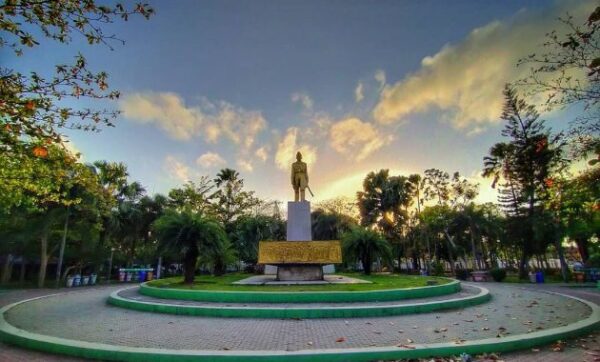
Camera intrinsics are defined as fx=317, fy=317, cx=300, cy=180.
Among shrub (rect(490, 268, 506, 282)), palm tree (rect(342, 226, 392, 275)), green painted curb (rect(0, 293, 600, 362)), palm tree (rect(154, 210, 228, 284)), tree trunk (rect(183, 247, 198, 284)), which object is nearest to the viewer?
green painted curb (rect(0, 293, 600, 362))

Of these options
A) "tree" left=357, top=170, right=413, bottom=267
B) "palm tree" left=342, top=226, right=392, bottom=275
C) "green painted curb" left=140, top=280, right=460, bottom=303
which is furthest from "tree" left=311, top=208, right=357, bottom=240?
"green painted curb" left=140, top=280, right=460, bottom=303

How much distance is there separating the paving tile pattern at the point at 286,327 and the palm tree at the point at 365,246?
10417 mm

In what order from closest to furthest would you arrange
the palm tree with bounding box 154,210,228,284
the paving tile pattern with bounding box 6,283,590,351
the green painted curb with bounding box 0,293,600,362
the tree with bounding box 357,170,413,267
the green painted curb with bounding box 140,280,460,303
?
1. the green painted curb with bounding box 0,293,600,362
2. the paving tile pattern with bounding box 6,283,590,351
3. the green painted curb with bounding box 140,280,460,303
4. the palm tree with bounding box 154,210,228,284
5. the tree with bounding box 357,170,413,267

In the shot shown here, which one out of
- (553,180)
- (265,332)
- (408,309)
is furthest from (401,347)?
(553,180)

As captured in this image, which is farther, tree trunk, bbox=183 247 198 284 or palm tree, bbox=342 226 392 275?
palm tree, bbox=342 226 392 275

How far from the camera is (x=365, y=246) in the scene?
2014cm

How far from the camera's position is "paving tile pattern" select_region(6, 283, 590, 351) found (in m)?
5.79

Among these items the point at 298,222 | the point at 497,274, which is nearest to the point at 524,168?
the point at 497,274

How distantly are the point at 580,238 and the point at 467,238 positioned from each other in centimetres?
1167

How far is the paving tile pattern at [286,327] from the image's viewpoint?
579 centimetres

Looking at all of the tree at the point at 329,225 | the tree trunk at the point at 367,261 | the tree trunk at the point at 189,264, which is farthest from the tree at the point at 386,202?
the tree trunk at the point at 189,264

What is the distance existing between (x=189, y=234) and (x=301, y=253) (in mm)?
5140

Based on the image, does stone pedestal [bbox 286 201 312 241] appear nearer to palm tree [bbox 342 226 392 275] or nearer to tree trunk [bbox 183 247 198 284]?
palm tree [bbox 342 226 392 275]

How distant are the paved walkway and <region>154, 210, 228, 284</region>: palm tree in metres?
4.90
